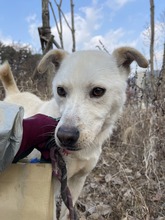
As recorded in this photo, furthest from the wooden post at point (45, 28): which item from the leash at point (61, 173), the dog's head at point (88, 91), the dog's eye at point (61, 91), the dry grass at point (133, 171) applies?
the leash at point (61, 173)

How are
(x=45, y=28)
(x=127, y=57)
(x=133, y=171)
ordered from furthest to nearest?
1. (x=45, y=28)
2. (x=133, y=171)
3. (x=127, y=57)

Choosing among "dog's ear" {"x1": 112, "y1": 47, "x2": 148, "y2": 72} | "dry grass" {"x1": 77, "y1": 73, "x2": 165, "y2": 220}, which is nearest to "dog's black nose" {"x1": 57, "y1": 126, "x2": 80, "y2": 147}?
"dog's ear" {"x1": 112, "y1": 47, "x2": 148, "y2": 72}

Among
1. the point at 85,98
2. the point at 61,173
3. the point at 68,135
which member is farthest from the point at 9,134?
the point at 85,98

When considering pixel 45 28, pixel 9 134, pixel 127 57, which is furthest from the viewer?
pixel 45 28

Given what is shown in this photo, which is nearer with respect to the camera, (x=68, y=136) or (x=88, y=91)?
(x=68, y=136)

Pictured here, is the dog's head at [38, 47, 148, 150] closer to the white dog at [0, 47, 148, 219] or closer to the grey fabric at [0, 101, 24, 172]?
the white dog at [0, 47, 148, 219]

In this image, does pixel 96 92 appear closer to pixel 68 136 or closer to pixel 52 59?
pixel 68 136

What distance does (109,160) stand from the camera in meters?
3.74

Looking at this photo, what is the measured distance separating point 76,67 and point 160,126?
1.62 metres

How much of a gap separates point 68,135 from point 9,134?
0.32 meters

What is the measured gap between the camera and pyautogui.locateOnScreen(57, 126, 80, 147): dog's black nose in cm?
174

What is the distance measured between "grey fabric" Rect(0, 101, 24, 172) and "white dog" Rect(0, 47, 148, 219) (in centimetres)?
23

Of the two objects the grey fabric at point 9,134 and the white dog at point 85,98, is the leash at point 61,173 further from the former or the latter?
the grey fabric at point 9,134

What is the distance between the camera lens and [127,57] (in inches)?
94.7
